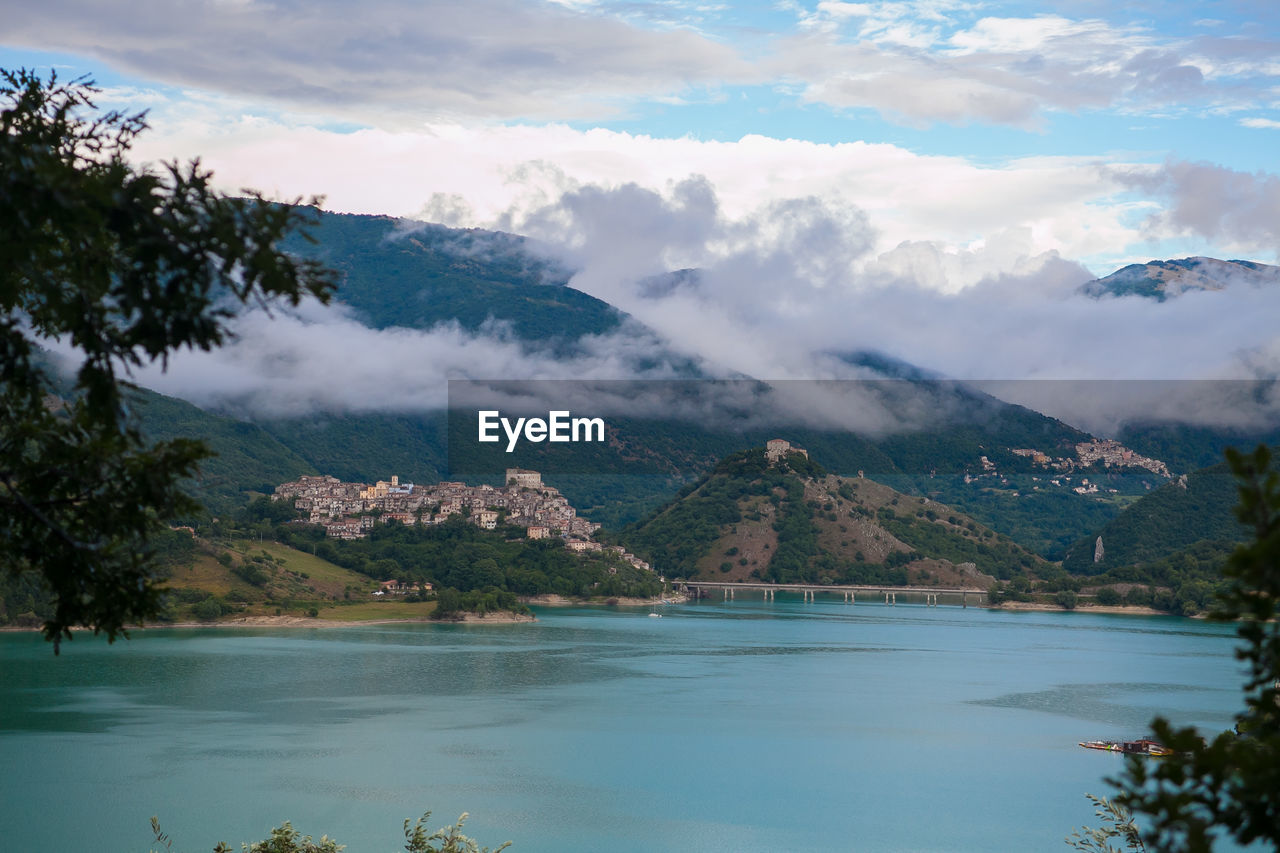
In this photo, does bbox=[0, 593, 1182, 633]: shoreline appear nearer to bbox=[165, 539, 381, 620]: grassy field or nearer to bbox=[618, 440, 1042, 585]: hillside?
bbox=[165, 539, 381, 620]: grassy field

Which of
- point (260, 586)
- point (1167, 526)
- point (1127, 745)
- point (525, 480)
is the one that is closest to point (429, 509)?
point (525, 480)

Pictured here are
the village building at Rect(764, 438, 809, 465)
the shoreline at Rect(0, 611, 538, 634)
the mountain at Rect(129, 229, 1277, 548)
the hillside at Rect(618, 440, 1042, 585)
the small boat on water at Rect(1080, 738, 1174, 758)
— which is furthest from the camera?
the mountain at Rect(129, 229, 1277, 548)

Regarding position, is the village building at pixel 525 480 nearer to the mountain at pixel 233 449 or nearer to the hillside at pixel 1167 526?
the mountain at pixel 233 449

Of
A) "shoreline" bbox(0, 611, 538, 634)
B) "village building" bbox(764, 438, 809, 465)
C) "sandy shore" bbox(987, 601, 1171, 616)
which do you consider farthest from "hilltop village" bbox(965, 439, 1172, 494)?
"shoreline" bbox(0, 611, 538, 634)

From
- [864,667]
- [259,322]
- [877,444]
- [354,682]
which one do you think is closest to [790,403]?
[877,444]

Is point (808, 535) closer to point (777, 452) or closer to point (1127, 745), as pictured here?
point (777, 452)

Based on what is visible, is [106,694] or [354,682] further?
[354,682]

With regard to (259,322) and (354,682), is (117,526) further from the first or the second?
(259,322)
